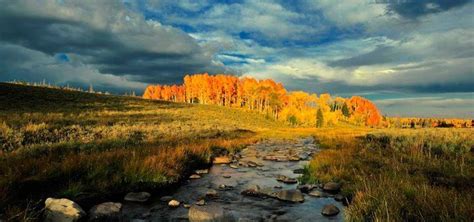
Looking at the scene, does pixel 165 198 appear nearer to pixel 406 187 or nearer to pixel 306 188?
pixel 306 188

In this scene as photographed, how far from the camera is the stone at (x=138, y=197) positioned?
8750mm

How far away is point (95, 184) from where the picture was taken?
8.84 m

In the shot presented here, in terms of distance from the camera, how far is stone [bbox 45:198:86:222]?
21.3ft

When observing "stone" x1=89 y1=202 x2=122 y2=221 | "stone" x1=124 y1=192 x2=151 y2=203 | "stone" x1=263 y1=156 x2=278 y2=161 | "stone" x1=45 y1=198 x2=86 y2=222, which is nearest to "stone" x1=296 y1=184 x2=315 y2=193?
"stone" x1=124 y1=192 x2=151 y2=203

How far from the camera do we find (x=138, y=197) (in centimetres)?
888

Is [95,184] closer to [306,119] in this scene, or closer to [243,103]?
[306,119]

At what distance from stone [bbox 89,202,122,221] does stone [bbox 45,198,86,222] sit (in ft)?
0.88

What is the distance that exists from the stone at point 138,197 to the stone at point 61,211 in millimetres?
1763

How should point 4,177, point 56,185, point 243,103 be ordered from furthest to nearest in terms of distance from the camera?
point 243,103 < point 56,185 < point 4,177

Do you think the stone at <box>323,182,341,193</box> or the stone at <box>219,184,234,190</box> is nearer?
the stone at <box>323,182,341,193</box>

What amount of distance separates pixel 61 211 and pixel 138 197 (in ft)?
7.93

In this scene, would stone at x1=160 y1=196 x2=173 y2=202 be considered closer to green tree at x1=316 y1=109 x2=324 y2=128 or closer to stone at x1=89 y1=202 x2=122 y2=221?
stone at x1=89 y1=202 x2=122 y2=221

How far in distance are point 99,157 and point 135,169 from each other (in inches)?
66.3

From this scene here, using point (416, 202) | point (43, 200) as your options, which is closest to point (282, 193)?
point (416, 202)
